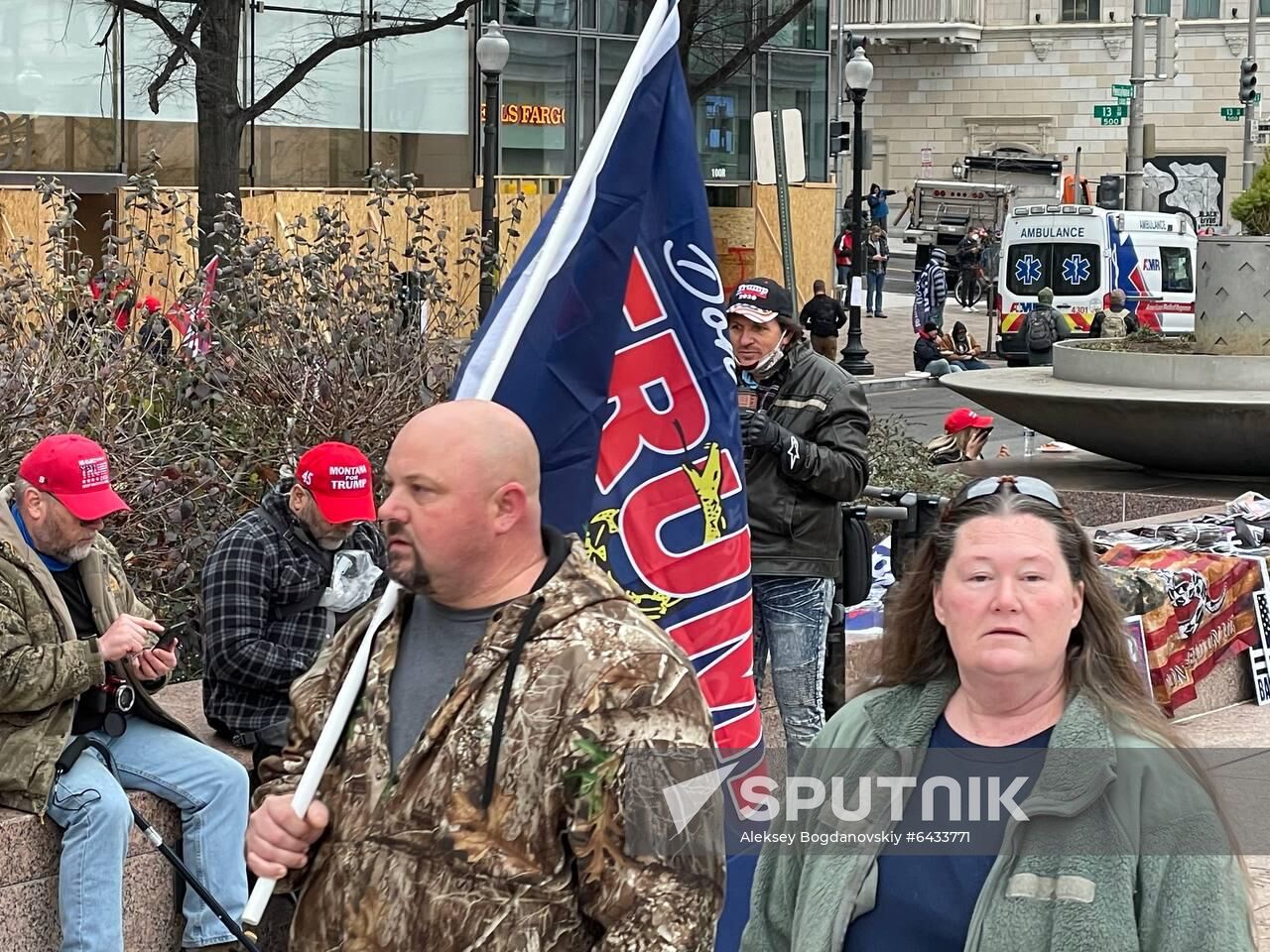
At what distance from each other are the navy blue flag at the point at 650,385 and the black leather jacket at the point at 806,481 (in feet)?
4.36

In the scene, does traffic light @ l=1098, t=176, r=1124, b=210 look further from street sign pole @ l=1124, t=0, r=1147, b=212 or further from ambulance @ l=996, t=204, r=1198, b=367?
ambulance @ l=996, t=204, r=1198, b=367

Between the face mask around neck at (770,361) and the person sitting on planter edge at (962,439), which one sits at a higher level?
the face mask around neck at (770,361)

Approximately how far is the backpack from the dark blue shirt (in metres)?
23.7

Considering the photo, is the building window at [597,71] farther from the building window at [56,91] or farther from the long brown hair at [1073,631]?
the long brown hair at [1073,631]

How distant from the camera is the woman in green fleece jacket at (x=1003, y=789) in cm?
288

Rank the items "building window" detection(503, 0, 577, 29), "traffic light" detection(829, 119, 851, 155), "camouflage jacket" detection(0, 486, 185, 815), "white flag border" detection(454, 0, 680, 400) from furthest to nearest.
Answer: "building window" detection(503, 0, 577, 29) < "traffic light" detection(829, 119, 851, 155) < "camouflage jacket" detection(0, 486, 185, 815) < "white flag border" detection(454, 0, 680, 400)

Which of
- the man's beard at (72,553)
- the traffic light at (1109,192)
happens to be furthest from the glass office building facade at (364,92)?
the man's beard at (72,553)

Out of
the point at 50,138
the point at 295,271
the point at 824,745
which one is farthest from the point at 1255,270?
the point at 50,138

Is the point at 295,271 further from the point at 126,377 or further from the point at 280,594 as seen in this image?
the point at 280,594

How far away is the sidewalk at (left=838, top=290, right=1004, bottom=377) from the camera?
32375mm

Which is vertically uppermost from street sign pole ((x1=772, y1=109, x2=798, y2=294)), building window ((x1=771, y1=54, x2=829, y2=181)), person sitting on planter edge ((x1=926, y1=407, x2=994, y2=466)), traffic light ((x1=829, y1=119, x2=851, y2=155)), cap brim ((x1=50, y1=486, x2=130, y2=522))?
building window ((x1=771, y1=54, x2=829, y2=181))

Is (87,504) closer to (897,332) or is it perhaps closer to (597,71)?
(597,71)

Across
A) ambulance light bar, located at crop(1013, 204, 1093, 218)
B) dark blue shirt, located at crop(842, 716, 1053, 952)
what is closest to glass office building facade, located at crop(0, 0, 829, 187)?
ambulance light bar, located at crop(1013, 204, 1093, 218)

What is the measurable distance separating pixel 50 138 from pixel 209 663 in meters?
23.1
